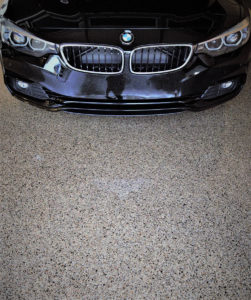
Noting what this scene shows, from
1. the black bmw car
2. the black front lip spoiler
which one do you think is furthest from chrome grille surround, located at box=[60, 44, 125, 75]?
the black front lip spoiler

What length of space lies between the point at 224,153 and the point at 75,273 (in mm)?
1089

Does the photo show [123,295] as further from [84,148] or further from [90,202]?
[84,148]

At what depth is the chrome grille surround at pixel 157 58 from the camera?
1593 millimetres

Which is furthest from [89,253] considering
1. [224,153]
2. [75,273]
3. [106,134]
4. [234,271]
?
[224,153]

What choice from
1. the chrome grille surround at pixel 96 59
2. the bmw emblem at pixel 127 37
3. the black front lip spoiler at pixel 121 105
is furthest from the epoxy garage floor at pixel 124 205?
the bmw emblem at pixel 127 37

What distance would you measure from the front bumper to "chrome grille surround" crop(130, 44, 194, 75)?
0.09 ft

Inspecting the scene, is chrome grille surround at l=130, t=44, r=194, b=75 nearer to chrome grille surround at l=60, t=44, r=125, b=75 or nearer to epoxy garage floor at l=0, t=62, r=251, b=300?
chrome grille surround at l=60, t=44, r=125, b=75

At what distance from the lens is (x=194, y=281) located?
138cm

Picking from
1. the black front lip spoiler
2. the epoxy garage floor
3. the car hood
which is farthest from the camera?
the black front lip spoiler

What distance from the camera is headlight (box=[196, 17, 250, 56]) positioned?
5.38 feet

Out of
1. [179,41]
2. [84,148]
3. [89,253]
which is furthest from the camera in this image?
[84,148]

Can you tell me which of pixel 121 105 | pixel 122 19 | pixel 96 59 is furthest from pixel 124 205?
pixel 122 19

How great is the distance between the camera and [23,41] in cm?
163

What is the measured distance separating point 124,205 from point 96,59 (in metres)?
0.76
